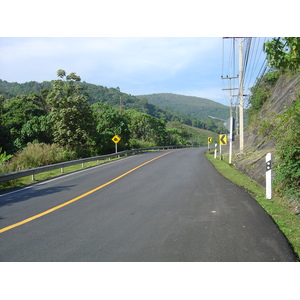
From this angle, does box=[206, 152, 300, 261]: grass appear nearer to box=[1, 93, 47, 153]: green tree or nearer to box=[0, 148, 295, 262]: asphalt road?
box=[0, 148, 295, 262]: asphalt road

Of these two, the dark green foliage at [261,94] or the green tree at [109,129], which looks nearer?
the dark green foliage at [261,94]

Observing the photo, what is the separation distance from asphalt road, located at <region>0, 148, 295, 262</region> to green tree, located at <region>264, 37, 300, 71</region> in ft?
10.2

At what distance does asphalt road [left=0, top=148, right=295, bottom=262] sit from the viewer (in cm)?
431

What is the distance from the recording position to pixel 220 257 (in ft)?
13.6

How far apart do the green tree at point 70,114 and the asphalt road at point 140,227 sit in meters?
23.8

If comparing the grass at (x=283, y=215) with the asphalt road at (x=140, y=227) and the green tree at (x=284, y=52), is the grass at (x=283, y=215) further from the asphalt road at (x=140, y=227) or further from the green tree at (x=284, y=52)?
the green tree at (x=284, y=52)

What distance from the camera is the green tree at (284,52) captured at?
16.5 feet

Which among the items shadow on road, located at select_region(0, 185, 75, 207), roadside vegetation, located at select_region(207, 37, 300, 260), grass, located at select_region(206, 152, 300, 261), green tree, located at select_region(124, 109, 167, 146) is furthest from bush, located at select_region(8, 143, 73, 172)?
green tree, located at select_region(124, 109, 167, 146)

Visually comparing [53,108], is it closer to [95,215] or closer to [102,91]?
[95,215]

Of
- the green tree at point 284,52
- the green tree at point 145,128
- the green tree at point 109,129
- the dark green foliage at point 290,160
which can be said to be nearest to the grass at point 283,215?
the dark green foliage at point 290,160

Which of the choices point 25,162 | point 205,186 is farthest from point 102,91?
point 205,186

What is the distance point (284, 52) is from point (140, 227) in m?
4.22

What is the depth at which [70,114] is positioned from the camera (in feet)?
108
